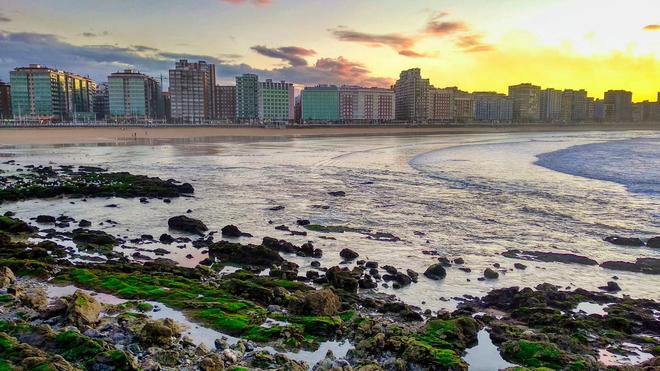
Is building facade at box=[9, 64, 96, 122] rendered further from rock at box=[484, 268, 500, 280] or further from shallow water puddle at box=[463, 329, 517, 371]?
shallow water puddle at box=[463, 329, 517, 371]

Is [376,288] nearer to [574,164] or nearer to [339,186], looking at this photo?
[339,186]

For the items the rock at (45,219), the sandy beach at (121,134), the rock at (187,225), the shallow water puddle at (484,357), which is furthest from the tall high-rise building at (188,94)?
the shallow water puddle at (484,357)

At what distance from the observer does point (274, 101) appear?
184 m

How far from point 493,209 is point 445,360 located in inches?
563

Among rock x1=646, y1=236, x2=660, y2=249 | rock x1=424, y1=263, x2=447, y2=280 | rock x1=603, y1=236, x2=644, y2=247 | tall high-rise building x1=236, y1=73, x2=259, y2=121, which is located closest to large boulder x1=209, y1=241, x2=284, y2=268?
rock x1=424, y1=263, x2=447, y2=280

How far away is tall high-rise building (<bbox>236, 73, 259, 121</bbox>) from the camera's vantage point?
615 ft

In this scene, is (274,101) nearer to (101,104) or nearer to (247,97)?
(247,97)

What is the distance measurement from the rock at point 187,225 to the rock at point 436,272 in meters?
7.83

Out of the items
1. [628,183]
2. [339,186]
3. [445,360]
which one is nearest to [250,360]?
[445,360]

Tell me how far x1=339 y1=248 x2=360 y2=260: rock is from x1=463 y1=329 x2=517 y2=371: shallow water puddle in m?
5.25

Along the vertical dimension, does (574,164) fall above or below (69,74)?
below

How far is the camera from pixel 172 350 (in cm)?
718

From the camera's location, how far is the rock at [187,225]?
16094mm

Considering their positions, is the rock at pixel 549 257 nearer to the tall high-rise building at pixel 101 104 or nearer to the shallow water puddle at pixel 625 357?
the shallow water puddle at pixel 625 357
